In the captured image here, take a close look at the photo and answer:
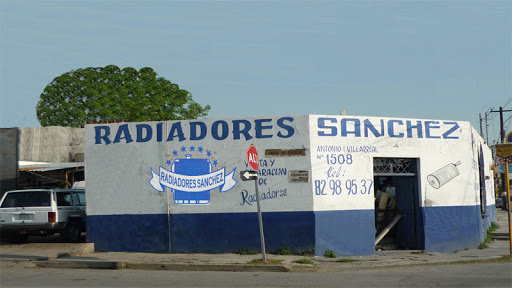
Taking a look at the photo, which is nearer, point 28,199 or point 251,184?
point 251,184

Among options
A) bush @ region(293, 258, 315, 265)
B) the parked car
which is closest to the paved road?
bush @ region(293, 258, 315, 265)

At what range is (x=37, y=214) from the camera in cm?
1866

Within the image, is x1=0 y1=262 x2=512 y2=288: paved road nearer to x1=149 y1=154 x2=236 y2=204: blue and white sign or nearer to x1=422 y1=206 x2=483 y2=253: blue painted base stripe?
x1=422 y1=206 x2=483 y2=253: blue painted base stripe

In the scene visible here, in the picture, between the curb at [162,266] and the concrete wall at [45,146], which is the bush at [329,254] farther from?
the concrete wall at [45,146]

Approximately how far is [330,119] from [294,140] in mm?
1189

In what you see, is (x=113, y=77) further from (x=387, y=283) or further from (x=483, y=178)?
(x=387, y=283)

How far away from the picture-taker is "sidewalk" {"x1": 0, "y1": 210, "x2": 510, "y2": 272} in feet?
49.2

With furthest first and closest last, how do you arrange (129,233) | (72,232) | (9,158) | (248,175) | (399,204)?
(9,158) < (72,232) < (399,204) < (129,233) < (248,175)

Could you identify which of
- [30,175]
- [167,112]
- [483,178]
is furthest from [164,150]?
[167,112]

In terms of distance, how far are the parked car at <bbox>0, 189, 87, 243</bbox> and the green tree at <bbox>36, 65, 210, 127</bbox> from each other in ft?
131

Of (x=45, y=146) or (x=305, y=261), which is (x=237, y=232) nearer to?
(x=305, y=261)

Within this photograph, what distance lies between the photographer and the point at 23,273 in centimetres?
1443

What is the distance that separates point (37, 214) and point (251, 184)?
655 cm

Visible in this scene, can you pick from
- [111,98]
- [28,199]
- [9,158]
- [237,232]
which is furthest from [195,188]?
[111,98]
